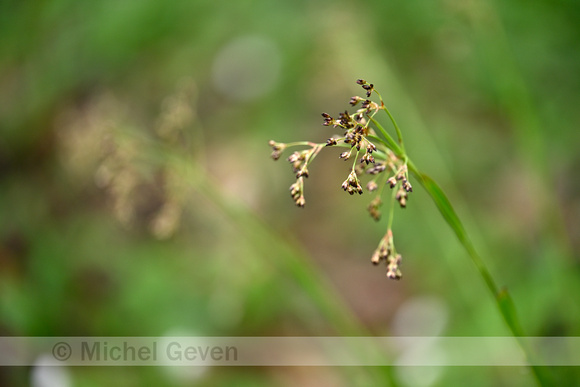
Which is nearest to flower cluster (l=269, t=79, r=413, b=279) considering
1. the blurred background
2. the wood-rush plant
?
the wood-rush plant

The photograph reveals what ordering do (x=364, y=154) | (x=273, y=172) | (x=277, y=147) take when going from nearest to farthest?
(x=364, y=154)
(x=277, y=147)
(x=273, y=172)

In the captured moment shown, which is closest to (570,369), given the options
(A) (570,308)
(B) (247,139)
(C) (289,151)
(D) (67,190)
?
(A) (570,308)

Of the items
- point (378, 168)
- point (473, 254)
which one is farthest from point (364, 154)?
point (473, 254)

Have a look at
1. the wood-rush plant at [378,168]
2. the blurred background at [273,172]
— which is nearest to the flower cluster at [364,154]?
the wood-rush plant at [378,168]

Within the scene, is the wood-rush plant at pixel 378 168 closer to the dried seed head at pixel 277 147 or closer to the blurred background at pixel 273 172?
the dried seed head at pixel 277 147

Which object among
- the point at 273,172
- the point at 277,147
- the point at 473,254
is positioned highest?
the point at 273,172

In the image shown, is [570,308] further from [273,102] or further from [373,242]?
[273,102]

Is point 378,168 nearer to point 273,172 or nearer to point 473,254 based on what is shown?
point 473,254

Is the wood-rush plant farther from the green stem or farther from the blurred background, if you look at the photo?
the blurred background

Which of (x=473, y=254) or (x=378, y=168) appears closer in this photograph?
(x=378, y=168)
